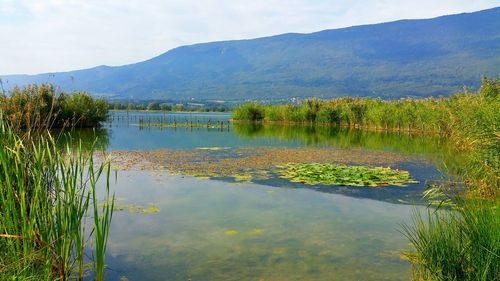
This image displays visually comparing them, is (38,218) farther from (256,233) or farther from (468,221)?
(468,221)

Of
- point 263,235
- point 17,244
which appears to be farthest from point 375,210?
point 17,244

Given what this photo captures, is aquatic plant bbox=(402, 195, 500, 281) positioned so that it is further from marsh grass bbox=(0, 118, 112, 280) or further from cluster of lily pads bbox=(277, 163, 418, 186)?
cluster of lily pads bbox=(277, 163, 418, 186)

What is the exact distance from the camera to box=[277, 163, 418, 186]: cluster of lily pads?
11700 millimetres

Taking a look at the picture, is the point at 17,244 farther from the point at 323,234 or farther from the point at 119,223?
the point at 323,234

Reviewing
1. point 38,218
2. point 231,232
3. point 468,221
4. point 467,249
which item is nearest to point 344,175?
point 231,232

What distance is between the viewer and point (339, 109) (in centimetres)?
4159

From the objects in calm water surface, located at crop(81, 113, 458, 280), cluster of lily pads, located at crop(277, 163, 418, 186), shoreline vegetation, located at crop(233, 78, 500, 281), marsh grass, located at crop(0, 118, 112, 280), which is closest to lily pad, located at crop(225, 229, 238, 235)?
calm water surface, located at crop(81, 113, 458, 280)

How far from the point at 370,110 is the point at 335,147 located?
16563mm

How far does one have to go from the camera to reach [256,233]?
23.4 ft

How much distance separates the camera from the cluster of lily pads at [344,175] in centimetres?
1170

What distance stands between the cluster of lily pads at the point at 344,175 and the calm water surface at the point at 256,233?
2.17 feet

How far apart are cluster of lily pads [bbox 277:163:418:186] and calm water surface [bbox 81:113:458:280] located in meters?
0.66

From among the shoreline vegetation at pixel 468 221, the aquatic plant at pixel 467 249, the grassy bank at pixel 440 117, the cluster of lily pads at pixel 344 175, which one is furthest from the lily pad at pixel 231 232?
the cluster of lily pads at pixel 344 175

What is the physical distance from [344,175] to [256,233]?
6.04 metres
